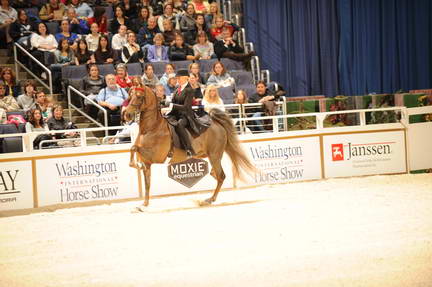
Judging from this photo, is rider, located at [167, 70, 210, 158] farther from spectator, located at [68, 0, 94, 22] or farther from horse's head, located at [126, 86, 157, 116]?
spectator, located at [68, 0, 94, 22]

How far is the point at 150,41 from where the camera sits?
13.9 meters

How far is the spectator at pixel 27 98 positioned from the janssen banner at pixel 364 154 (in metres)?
5.71

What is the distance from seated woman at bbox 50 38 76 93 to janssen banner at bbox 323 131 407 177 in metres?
5.57

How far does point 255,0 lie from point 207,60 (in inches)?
135

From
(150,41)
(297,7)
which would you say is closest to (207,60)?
(150,41)

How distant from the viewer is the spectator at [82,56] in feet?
41.9

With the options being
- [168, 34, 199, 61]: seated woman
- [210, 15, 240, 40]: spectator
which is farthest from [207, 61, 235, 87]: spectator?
[210, 15, 240, 40]: spectator

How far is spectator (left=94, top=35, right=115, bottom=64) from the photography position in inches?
512

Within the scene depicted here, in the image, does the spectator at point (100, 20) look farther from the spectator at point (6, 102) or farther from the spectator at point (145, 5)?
the spectator at point (6, 102)

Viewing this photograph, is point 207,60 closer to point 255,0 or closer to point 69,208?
point 255,0

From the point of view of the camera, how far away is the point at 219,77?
42.2 ft

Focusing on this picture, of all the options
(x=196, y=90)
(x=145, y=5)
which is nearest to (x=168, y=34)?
(x=145, y=5)

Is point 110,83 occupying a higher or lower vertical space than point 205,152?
higher

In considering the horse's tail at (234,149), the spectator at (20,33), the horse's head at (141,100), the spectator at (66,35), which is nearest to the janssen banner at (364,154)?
the horse's tail at (234,149)
